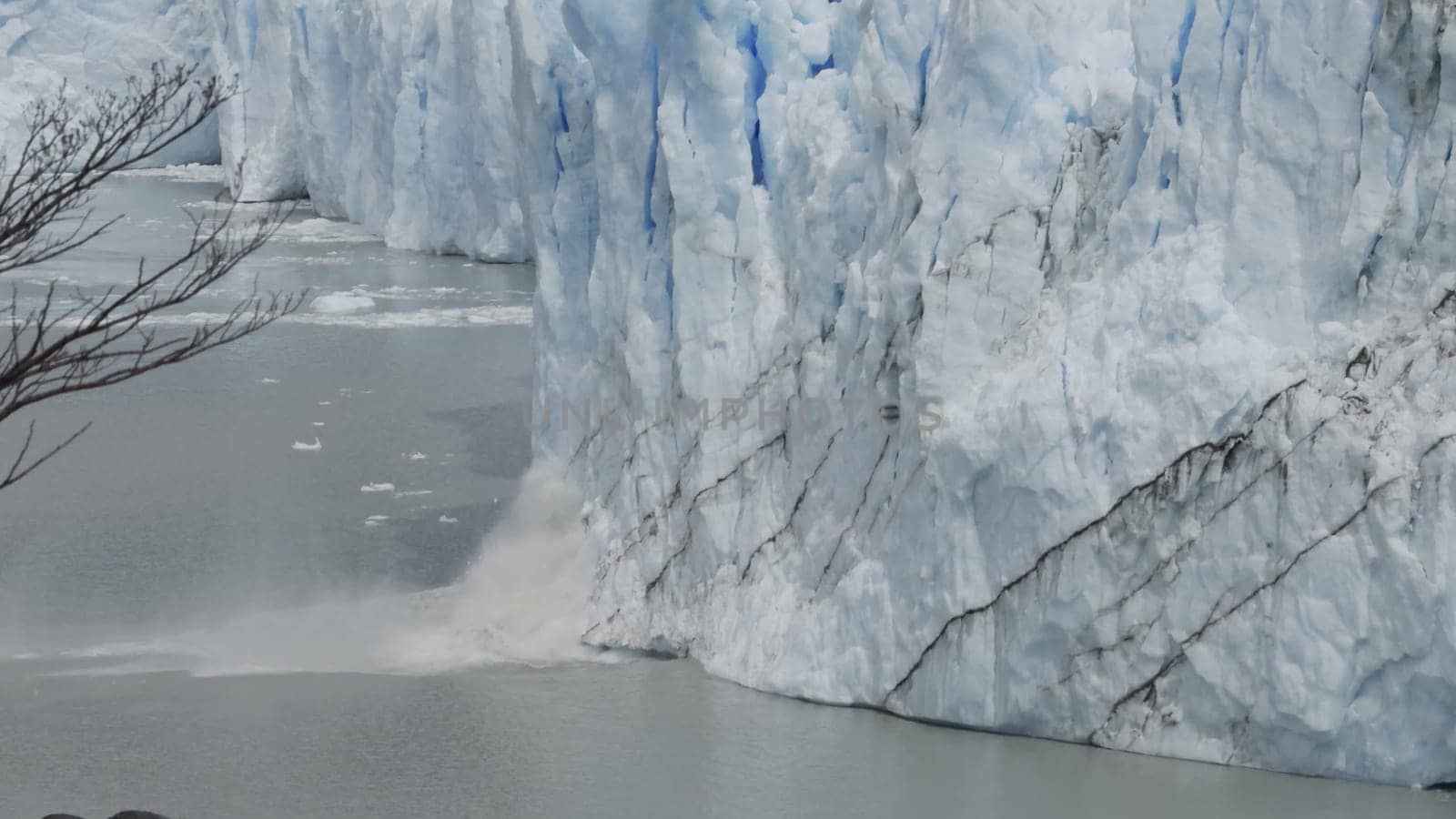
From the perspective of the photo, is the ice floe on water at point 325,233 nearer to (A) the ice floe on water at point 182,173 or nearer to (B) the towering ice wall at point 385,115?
(B) the towering ice wall at point 385,115

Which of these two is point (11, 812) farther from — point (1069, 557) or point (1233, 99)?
point (1233, 99)

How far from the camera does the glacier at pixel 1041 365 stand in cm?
464

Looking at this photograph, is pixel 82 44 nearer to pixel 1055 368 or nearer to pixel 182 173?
pixel 182 173

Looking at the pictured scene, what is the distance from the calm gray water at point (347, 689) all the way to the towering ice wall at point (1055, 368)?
23 centimetres

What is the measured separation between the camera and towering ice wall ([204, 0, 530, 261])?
693 inches

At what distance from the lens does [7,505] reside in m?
9.36

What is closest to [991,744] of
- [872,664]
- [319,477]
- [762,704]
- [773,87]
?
[872,664]

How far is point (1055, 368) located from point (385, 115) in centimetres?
1603

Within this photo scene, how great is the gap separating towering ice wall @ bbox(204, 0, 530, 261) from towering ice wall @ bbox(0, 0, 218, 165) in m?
3.69

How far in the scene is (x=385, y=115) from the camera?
65.8 ft

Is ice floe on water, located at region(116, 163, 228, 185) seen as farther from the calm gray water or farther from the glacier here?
the glacier

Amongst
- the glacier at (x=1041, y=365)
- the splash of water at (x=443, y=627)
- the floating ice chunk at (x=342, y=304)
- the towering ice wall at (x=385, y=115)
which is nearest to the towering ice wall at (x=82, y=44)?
the towering ice wall at (x=385, y=115)

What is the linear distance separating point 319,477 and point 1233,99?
645 centimetres

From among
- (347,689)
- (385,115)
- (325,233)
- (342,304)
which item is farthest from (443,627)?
(325,233)
